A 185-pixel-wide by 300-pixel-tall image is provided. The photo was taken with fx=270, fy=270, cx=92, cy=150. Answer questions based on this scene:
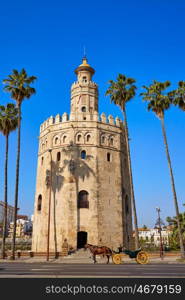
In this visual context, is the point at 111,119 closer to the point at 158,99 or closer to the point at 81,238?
the point at 158,99

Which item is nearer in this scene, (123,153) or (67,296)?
(67,296)

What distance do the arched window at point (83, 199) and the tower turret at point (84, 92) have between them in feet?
38.2

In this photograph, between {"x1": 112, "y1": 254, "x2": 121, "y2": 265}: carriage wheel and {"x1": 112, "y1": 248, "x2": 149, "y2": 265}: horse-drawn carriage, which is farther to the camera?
{"x1": 112, "y1": 254, "x2": 121, "y2": 265}: carriage wheel

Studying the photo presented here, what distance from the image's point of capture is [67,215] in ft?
103

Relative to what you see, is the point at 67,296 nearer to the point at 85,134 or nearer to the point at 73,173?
the point at 73,173

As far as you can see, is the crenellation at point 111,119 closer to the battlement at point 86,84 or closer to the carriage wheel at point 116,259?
the battlement at point 86,84

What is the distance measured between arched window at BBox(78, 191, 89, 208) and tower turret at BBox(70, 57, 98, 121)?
38.2 feet

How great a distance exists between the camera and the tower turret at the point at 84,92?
128 feet

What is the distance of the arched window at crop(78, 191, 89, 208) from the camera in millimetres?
32188

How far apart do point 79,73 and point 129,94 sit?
44.2ft

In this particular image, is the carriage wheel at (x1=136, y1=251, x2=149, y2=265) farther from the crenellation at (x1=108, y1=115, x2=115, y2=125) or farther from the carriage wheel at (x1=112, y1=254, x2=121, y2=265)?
the crenellation at (x1=108, y1=115, x2=115, y2=125)

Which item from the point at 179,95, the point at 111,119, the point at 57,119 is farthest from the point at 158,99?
the point at 57,119

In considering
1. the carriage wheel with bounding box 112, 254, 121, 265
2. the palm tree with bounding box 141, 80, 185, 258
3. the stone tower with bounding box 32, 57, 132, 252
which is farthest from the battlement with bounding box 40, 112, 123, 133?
the carriage wheel with bounding box 112, 254, 121, 265

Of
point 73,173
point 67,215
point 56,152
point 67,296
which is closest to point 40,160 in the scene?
point 56,152
